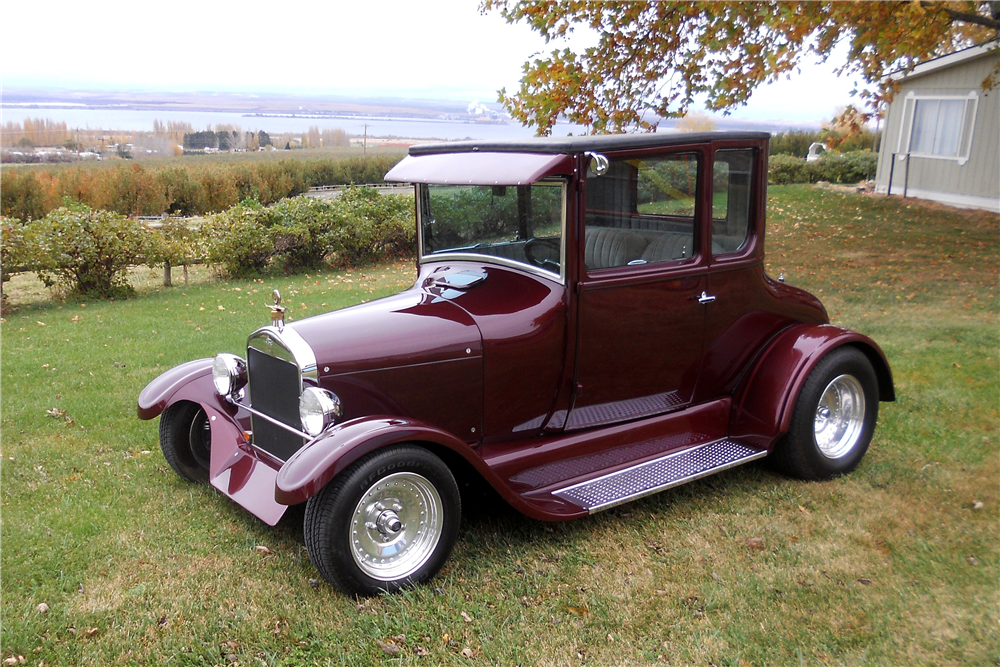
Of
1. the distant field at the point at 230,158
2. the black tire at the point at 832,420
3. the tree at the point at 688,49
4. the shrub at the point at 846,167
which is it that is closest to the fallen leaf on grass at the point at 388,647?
the black tire at the point at 832,420

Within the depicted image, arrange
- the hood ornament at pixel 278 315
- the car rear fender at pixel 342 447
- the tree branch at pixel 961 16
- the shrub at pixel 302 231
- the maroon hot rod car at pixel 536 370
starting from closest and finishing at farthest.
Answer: the car rear fender at pixel 342 447, the maroon hot rod car at pixel 536 370, the hood ornament at pixel 278 315, the tree branch at pixel 961 16, the shrub at pixel 302 231

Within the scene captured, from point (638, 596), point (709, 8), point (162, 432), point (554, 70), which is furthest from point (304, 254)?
point (638, 596)

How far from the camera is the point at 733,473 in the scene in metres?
4.82

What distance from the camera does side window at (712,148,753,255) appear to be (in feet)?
14.4

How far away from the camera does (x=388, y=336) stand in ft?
Answer: 12.1

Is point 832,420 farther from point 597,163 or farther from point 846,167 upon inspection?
point 846,167

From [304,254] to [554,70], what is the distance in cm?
544

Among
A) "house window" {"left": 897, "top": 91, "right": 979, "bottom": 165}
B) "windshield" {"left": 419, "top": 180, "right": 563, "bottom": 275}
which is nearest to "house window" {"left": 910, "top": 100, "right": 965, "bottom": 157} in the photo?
"house window" {"left": 897, "top": 91, "right": 979, "bottom": 165}

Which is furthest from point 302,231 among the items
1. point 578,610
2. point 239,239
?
point 578,610

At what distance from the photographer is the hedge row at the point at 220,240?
9.73m

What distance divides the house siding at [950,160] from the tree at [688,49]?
18.5 feet

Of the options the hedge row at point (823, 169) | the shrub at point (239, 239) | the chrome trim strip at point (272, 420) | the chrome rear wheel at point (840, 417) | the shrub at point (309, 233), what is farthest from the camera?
the hedge row at point (823, 169)

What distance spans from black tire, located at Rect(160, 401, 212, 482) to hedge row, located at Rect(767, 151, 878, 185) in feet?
73.3

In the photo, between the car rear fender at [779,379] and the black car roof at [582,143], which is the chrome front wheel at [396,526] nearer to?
the black car roof at [582,143]
